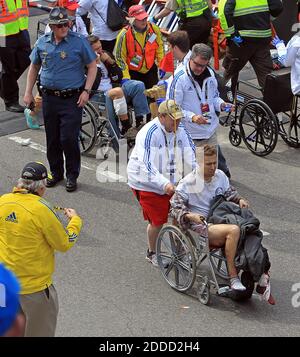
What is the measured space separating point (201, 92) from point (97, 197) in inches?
66.2

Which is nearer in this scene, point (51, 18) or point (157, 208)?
point (157, 208)

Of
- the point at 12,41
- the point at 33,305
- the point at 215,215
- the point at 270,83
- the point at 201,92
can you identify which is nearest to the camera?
the point at 33,305

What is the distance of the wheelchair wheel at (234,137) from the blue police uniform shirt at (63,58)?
228 centimetres

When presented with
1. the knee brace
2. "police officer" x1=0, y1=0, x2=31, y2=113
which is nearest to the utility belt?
the knee brace

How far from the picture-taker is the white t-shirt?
6.96m

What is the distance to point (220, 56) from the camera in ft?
43.9

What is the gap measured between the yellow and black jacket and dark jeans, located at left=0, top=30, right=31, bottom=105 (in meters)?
2.89

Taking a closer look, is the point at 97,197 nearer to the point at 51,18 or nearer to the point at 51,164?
the point at 51,164

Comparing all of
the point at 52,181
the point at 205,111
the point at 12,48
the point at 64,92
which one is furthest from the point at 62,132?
the point at 12,48

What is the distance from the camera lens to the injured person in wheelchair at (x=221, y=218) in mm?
6625

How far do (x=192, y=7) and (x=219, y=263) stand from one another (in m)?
5.77

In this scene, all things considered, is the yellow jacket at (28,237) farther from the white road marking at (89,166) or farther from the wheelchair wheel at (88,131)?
the wheelchair wheel at (88,131)

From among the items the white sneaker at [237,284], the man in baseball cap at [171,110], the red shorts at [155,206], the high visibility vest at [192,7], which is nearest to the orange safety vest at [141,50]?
the high visibility vest at [192,7]

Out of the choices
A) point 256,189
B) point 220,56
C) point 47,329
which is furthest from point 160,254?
point 220,56
